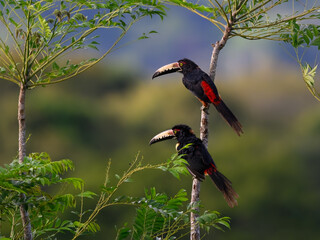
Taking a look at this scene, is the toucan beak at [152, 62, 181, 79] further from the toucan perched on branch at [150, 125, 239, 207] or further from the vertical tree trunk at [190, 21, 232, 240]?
the toucan perched on branch at [150, 125, 239, 207]

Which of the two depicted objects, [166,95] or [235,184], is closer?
[235,184]

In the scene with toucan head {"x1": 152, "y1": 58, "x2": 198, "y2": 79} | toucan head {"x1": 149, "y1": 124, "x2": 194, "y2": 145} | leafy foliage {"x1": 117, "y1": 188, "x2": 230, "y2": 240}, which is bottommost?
leafy foliage {"x1": 117, "y1": 188, "x2": 230, "y2": 240}

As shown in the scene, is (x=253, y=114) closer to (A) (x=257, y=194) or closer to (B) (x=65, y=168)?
(A) (x=257, y=194)

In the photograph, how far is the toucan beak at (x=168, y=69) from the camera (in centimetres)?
490

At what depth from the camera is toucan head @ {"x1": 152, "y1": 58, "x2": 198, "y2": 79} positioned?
193 inches

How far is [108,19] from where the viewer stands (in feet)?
12.9

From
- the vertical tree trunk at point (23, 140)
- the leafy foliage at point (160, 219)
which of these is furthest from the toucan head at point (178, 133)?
the vertical tree trunk at point (23, 140)

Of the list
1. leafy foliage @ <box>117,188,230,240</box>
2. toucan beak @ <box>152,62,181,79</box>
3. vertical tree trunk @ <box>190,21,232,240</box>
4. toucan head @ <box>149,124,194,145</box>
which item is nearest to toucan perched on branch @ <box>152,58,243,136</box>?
toucan beak @ <box>152,62,181,79</box>

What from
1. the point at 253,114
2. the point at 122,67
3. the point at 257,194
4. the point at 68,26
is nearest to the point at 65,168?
the point at 68,26

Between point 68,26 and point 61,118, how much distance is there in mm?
14690

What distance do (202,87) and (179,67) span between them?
0.44m

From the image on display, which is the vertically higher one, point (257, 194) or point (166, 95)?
point (166, 95)

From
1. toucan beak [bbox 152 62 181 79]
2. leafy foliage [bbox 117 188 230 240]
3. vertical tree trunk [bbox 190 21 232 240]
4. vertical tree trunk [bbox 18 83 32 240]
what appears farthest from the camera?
toucan beak [bbox 152 62 181 79]

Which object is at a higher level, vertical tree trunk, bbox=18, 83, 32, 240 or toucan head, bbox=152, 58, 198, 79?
toucan head, bbox=152, 58, 198, 79
